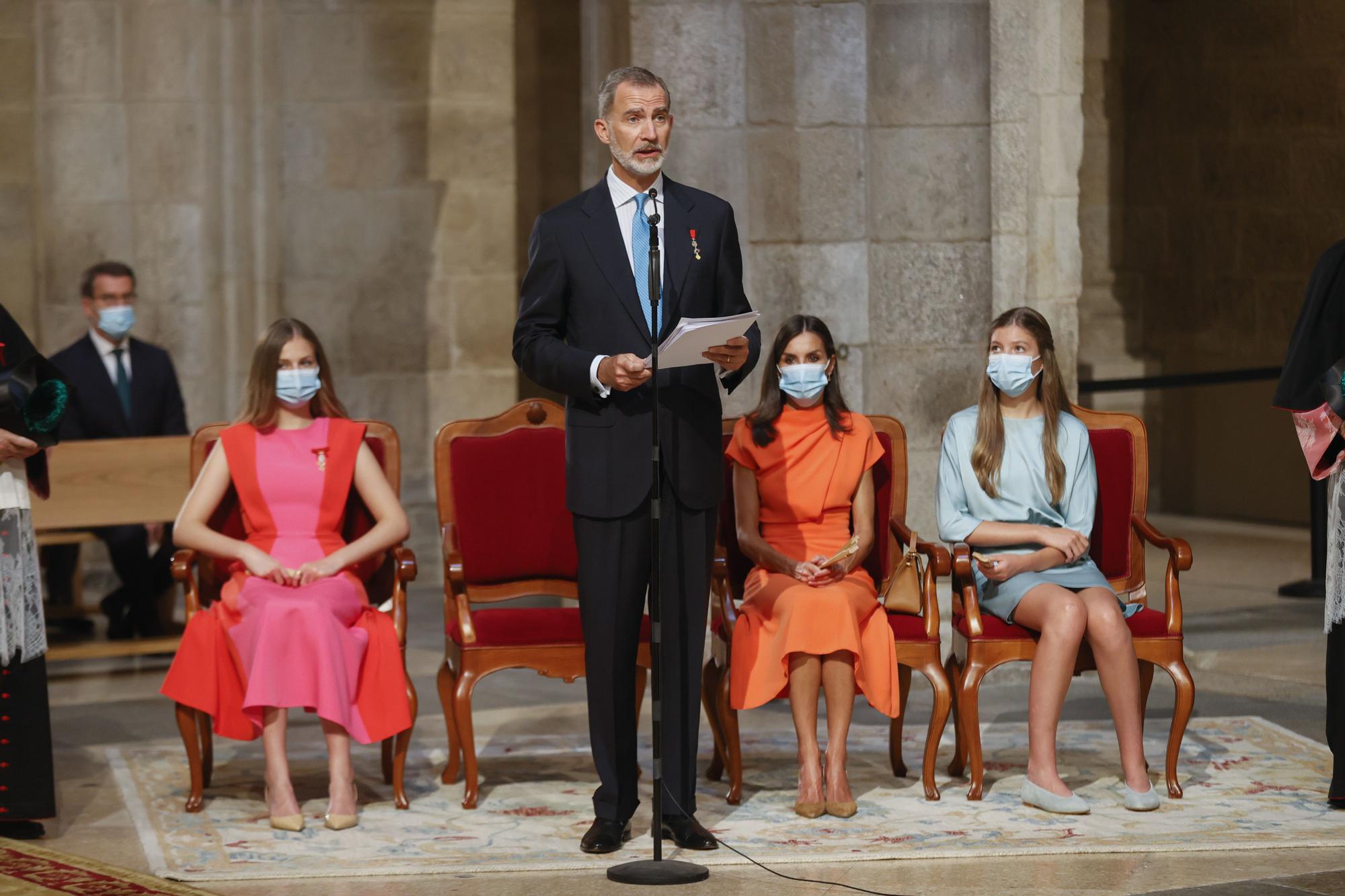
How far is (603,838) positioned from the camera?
16.0 feet

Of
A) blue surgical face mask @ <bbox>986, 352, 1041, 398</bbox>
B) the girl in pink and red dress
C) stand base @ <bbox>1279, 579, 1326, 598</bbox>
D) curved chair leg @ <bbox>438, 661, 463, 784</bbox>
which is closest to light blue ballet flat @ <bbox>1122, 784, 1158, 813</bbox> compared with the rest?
blue surgical face mask @ <bbox>986, 352, 1041, 398</bbox>

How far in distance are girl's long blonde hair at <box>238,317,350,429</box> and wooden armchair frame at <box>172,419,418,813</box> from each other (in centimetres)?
16

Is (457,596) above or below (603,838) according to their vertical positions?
above

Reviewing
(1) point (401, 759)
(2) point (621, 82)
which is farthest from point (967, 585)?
(2) point (621, 82)

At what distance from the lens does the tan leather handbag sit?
5.52 m

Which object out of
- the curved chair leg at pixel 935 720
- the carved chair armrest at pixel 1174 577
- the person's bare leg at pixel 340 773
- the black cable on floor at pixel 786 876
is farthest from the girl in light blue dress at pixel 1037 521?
the person's bare leg at pixel 340 773

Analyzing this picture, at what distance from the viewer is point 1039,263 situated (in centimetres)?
713

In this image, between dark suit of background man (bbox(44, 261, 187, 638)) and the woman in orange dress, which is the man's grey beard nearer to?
the woman in orange dress

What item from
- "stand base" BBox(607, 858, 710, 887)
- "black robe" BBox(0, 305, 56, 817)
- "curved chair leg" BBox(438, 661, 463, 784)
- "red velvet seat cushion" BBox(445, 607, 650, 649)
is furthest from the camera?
"curved chair leg" BBox(438, 661, 463, 784)

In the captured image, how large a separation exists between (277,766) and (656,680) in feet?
4.08

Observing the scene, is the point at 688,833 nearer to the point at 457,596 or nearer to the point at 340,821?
the point at 340,821

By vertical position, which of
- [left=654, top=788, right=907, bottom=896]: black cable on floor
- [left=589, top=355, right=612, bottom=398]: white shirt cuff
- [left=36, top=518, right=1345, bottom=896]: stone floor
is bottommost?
[left=36, top=518, right=1345, bottom=896]: stone floor

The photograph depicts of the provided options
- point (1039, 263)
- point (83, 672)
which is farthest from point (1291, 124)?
point (83, 672)

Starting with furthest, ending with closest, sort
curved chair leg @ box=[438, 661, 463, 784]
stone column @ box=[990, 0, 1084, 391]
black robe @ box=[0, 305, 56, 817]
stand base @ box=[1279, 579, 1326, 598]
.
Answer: stand base @ box=[1279, 579, 1326, 598] → stone column @ box=[990, 0, 1084, 391] → curved chair leg @ box=[438, 661, 463, 784] → black robe @ box=[0, 305, 56, 817]
